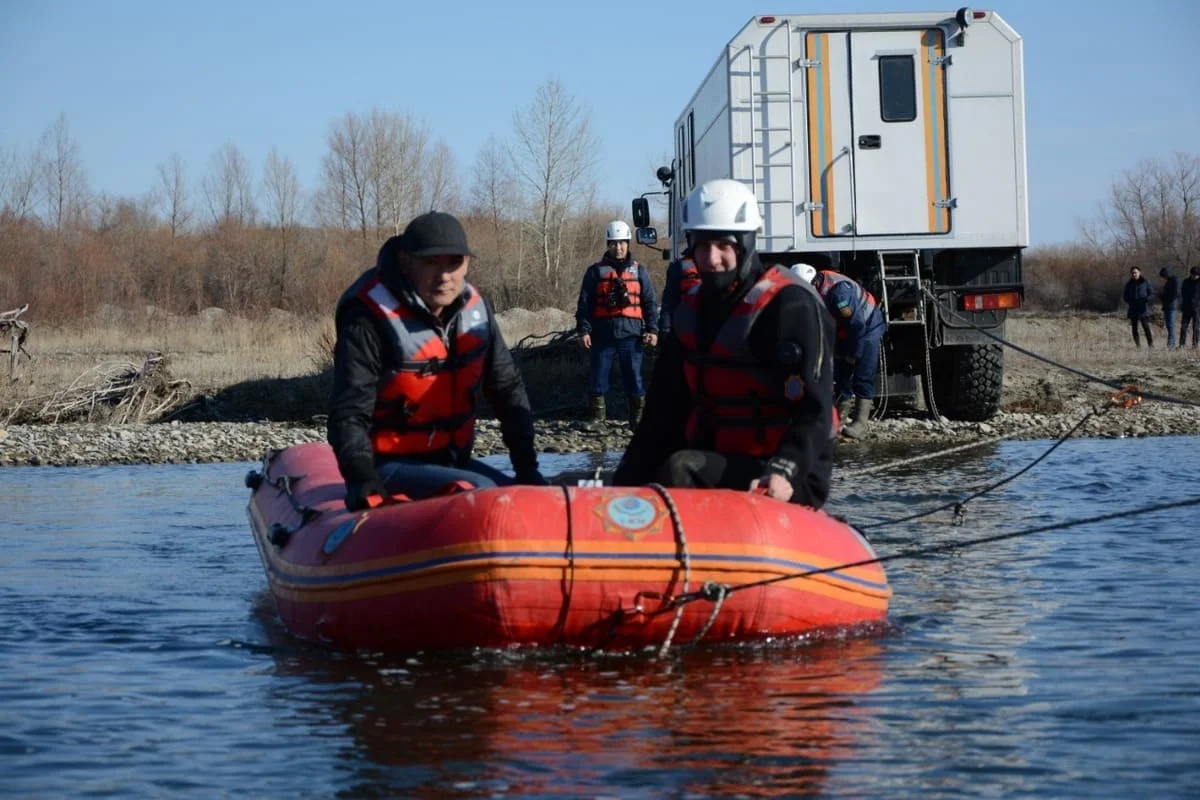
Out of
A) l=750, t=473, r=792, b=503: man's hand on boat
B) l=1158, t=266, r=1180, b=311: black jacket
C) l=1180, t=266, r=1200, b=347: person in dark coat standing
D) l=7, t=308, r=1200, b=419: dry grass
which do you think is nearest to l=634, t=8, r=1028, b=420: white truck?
l=7, t=308, r=1200, b=419: dry grass

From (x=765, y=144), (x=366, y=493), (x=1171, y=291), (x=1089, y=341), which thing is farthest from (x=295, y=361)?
(x=366, y=493)

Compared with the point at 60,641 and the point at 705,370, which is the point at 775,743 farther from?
the point at 60,641

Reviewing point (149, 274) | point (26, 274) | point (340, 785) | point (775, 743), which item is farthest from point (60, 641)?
point (149, 274)

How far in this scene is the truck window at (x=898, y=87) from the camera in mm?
12812

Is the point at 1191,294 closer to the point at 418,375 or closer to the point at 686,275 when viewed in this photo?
the point at 686,275

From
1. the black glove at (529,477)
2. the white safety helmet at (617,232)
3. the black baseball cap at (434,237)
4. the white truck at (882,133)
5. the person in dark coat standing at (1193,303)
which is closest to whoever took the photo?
the black baseball cap at (434,237)

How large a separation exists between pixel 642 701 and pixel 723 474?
115cm

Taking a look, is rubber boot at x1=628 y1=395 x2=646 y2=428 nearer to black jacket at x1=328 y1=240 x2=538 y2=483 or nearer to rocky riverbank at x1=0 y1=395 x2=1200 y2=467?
rocky riverbank at x1=0 y1=395 x2=1200 y2=467

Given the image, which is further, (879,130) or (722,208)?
(879,130)

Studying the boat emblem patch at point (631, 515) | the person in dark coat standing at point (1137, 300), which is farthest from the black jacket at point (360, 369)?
the person in dark coat standing at point (1137, 300)

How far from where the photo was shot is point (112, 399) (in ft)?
56.5

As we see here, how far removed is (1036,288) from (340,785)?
42.7 m

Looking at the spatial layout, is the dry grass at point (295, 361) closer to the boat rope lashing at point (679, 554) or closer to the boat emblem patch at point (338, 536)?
the boat emblem patch at point (338, 536)

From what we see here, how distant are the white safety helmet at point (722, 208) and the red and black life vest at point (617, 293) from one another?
304 inches
